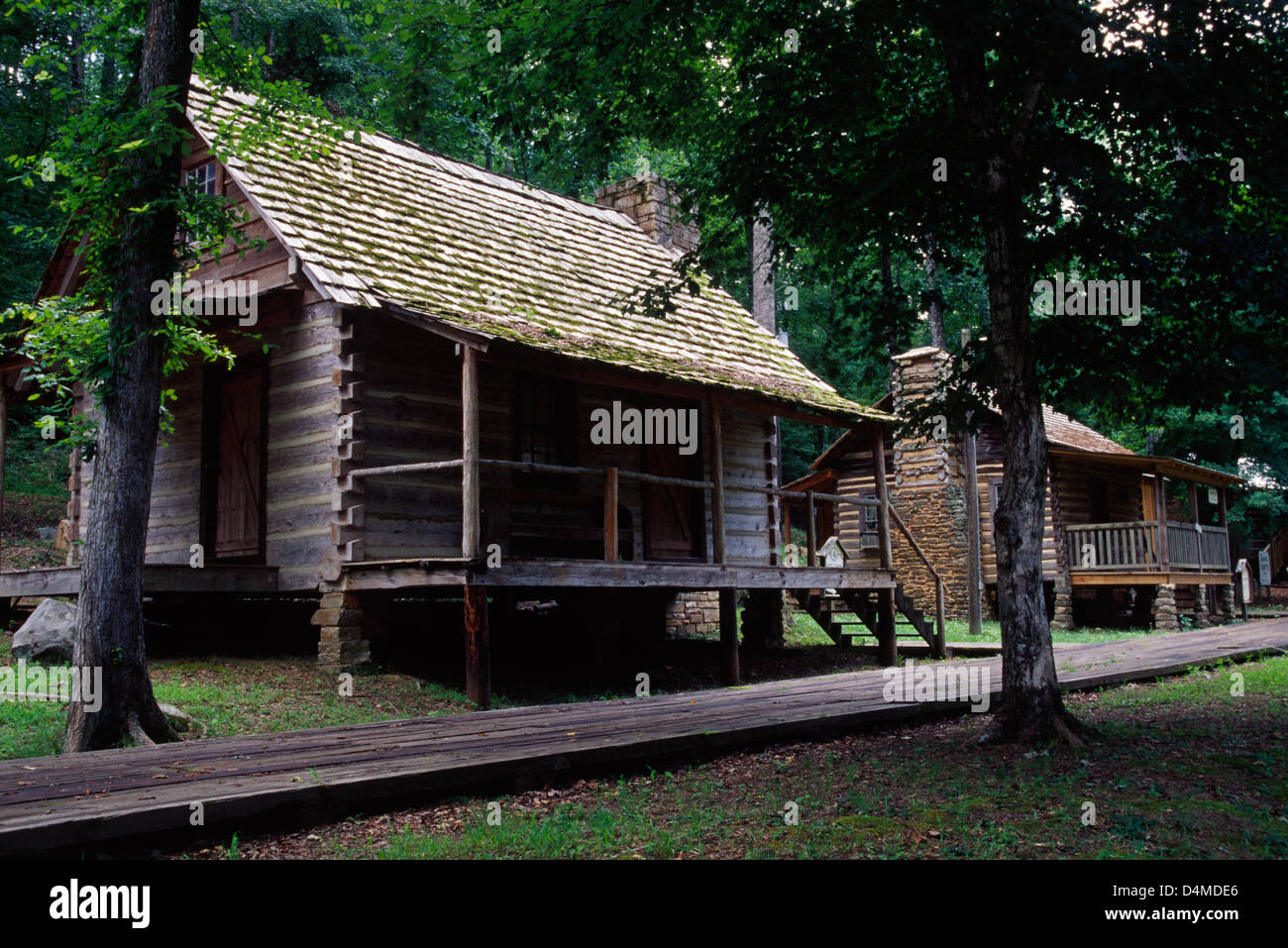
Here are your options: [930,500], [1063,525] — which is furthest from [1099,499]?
[930,500]

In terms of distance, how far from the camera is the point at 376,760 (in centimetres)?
669

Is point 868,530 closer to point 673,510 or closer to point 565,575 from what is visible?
point 673,510

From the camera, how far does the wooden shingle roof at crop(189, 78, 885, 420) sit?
12.7 metres

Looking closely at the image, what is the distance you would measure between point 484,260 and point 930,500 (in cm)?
1547

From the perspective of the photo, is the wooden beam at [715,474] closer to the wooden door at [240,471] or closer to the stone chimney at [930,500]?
the wooden door at [240,471]

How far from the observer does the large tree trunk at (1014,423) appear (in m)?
7.89

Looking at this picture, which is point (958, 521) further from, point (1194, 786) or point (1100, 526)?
point (1194, 786)

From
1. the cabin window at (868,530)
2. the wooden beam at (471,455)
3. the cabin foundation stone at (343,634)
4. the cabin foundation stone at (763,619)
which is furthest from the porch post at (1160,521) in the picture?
the cabin foundation stone at (343,634)

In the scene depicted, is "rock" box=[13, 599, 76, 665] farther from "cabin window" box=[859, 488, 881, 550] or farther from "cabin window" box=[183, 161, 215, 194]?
"cabin window" box=[859, 488, 881, 550]

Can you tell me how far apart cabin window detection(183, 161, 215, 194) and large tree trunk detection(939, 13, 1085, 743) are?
9933 mm

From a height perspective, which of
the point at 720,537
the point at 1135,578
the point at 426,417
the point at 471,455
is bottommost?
the point at 1135,578

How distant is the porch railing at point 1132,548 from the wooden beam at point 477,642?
1916cm

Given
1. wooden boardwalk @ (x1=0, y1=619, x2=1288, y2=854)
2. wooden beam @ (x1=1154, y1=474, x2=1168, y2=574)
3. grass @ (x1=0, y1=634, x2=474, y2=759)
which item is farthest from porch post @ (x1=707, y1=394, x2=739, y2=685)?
wooden beam @ (x1=1154, y1=474, x2=1168, y2=574)
